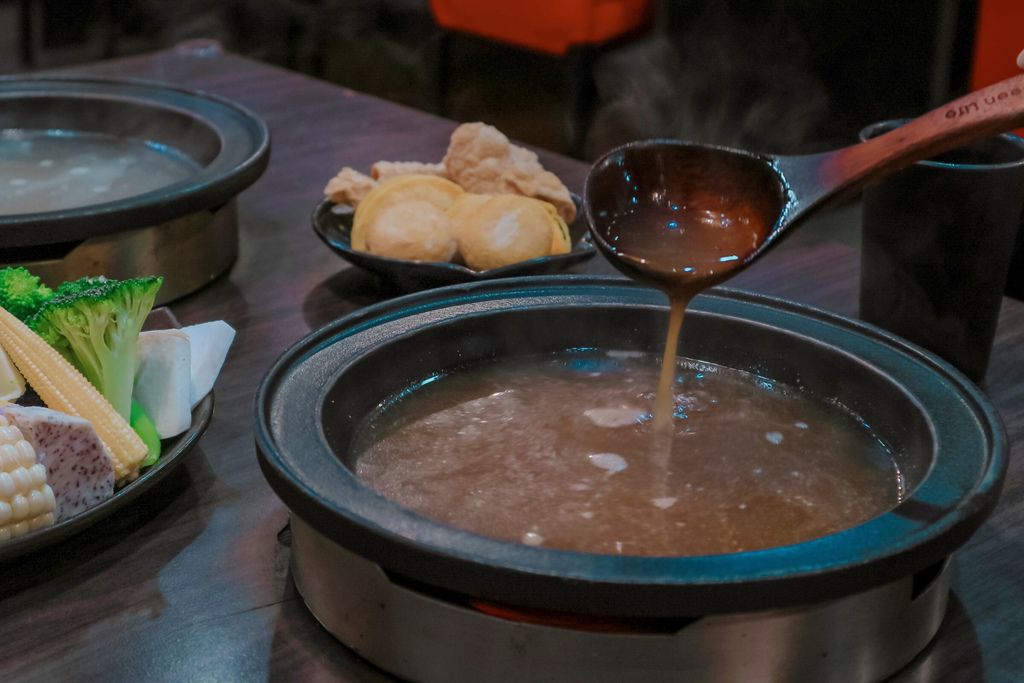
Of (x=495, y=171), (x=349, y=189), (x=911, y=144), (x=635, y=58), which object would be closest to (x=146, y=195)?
(x=349, y=189)

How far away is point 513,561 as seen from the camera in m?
0.93

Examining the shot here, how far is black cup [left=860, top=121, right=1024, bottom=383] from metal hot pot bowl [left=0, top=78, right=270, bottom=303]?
983 millimetres

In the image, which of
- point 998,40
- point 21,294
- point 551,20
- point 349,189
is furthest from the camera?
point 551,20

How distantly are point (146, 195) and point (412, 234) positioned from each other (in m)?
0.40

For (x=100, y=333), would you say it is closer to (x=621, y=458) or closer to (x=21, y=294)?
(x=21, y=294)

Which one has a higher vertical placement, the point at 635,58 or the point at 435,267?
the point at 435,267

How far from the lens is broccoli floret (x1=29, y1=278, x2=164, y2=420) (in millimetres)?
1304

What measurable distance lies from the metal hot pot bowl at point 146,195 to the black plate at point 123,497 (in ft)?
1.60

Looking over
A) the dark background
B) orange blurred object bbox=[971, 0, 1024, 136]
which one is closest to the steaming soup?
orange blurred object bbox=[971, 0, 1024, 136]

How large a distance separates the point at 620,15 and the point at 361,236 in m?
3.04

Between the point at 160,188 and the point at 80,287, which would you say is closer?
the point at 80,287

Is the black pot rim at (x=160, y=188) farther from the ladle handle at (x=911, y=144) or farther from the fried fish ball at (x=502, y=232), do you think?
the ladle handle at (x=911, y=144)

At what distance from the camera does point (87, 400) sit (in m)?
1.26

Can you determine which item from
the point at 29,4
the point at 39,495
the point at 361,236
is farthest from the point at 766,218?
the point at 29,4
